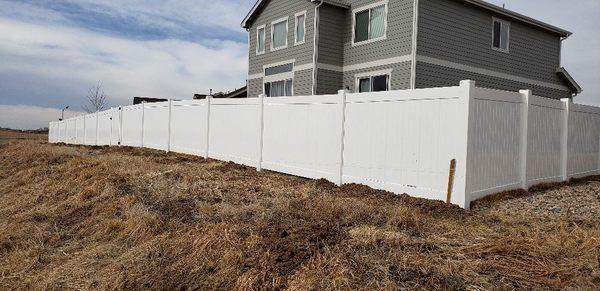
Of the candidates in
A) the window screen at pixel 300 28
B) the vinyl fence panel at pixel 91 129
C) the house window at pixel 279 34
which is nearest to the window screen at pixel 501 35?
the window screen at pixel 300 28

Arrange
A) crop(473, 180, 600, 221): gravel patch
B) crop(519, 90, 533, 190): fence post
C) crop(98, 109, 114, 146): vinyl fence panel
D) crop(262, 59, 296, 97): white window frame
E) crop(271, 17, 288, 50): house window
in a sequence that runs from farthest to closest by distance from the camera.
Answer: crop(98, 109, 114, 146): vinyl fence panel → crop(271, 17, 288, 50): house window → crop(262, 59, 296, 97): white window frame → crop(519, 90, 533, 190): fence post → crop(473, 180, 600, 221): gravel patch

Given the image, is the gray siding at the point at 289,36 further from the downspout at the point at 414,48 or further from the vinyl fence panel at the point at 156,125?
the vinyl fence panel at the point at 156,125

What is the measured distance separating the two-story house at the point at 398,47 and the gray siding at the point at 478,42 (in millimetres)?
35

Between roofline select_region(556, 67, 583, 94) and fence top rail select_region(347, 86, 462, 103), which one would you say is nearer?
fence top rail select_region(347, 86, 462, 103)

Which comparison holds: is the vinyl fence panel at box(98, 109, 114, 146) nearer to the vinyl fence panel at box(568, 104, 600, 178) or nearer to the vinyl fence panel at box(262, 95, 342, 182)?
the vinyl fence panel at box(262, 95, 342, 182)

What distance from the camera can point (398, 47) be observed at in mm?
16062

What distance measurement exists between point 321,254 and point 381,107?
4.39 m

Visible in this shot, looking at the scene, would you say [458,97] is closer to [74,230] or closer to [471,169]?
[471,169]

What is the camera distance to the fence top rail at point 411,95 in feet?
24.6

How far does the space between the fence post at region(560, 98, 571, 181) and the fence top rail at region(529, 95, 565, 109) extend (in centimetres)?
17

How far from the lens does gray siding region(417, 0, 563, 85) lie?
15906 millimetres

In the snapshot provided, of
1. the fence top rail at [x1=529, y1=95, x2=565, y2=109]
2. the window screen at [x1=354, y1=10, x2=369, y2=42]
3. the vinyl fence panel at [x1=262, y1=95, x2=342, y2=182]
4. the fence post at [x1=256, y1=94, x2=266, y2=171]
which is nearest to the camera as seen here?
the fence top rail at [x1=529, y1=95, x2=565, y2=109]

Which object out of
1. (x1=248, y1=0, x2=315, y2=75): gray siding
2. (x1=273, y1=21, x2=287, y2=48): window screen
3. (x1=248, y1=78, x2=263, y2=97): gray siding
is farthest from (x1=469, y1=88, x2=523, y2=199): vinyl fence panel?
(x1=248, y1=78, x2=263, y2=97): gray siding

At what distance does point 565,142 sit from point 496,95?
3864 millimetres
